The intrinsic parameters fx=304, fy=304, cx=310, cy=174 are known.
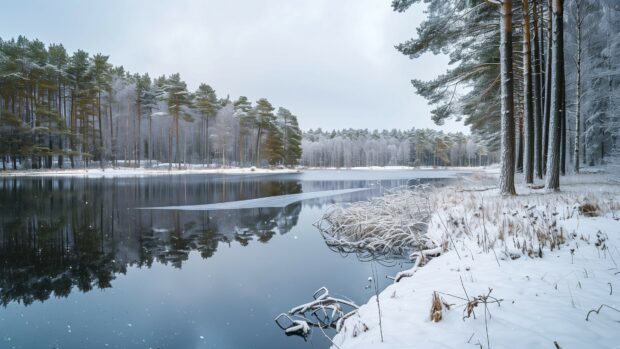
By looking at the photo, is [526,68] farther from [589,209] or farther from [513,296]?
[513,296]

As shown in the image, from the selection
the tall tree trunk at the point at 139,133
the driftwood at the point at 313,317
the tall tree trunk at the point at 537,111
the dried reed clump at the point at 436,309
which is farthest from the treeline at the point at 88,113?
the dried reed clump at the point at 436,309

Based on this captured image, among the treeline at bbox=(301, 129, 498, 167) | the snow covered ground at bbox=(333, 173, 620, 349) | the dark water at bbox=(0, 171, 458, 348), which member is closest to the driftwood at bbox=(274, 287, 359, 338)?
the dark water at bbox=(0, 171, 458, 348)

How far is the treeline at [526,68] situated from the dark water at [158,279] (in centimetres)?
686

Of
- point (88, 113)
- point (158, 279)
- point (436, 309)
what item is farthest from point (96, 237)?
point (88, 113)

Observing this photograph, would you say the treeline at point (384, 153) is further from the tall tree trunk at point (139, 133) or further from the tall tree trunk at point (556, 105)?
the tall tree trunk at point (556, 105)

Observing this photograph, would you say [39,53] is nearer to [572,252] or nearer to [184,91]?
[184,91]

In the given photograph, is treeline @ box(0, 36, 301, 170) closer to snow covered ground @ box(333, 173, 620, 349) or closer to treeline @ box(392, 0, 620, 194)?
treeline @ box(392, 0, 620, 194)

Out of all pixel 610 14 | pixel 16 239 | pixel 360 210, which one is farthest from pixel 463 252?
pixel 610 14

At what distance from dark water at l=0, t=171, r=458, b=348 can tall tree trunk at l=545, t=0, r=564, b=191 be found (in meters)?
6.36

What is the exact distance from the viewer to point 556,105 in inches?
354

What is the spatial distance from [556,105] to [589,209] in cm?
468

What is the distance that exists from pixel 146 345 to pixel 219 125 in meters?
50.6

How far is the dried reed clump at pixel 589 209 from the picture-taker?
18.3 ft

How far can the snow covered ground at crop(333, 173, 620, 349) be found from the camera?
2.46 metres
